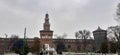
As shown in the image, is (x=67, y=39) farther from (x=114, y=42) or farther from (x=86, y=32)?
(x=114, y=42)

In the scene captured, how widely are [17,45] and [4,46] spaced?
19.4 meters

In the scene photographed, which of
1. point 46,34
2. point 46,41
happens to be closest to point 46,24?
point 46,34

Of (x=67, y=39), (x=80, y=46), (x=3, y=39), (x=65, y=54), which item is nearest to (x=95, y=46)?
(x=80, y=46)

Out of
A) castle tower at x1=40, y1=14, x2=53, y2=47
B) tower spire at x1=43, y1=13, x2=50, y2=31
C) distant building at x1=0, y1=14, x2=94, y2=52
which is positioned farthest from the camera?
castle tower at x1=40, y1=14, x2=53, y2=47

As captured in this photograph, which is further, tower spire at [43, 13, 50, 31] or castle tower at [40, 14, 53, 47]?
castle tower at [40, 14, 53, 47]

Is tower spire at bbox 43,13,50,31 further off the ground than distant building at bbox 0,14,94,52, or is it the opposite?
tower spire at bbox 43,13,50,31

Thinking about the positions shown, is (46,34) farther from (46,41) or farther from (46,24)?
(46,24)

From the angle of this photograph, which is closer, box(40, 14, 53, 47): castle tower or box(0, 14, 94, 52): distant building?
box(0, 14, 94, 52): distant building

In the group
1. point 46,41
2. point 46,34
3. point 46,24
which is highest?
point 46,24

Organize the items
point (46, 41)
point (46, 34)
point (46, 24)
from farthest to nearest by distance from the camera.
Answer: point (46, 34), point (46, 41), point (46, 24)

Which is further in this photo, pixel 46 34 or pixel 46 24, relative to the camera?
pixel 46 34

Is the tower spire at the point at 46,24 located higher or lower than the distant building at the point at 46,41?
higher

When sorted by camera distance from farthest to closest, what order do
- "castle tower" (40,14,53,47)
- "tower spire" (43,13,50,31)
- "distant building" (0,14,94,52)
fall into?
"castle tower" (40,14,53,47), "tower spire" (43,13,50,31), "distant building" (0,14,94,52)

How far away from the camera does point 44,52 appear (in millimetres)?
71125
